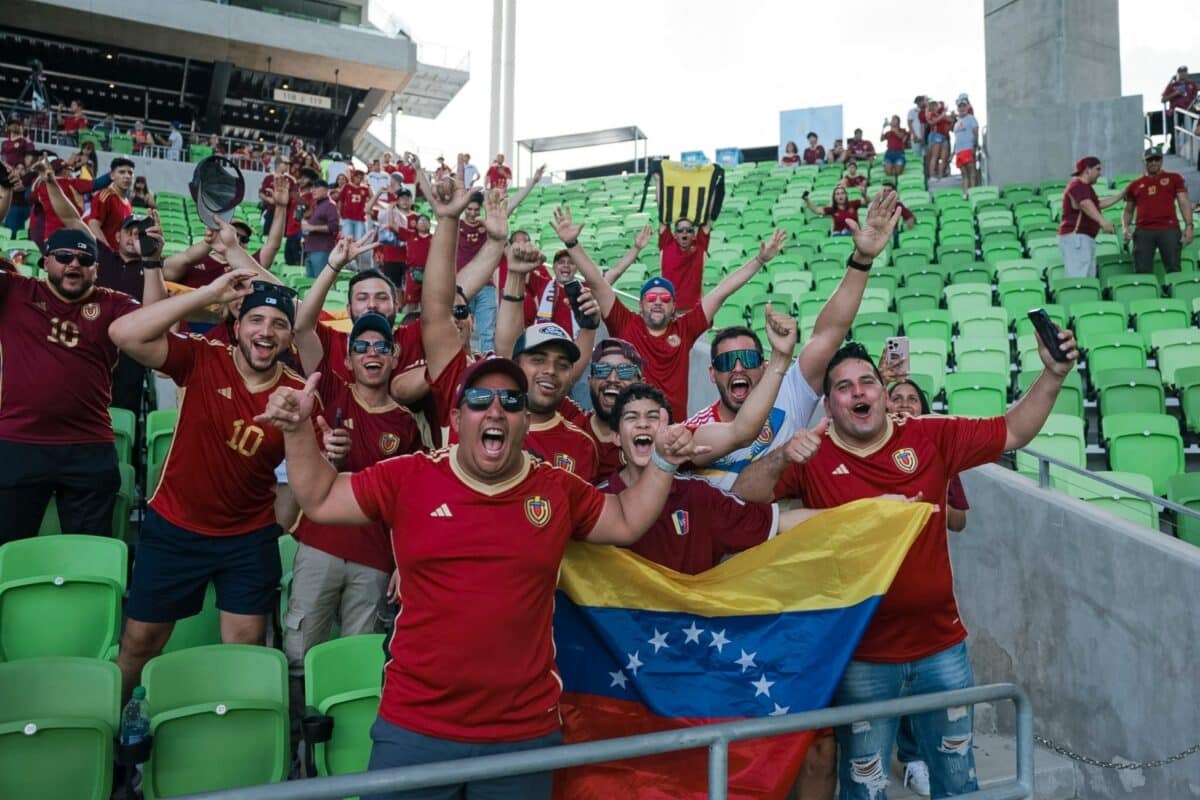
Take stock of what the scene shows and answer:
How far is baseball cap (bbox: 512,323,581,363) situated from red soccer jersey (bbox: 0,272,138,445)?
2253mm

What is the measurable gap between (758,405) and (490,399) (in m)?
1.09

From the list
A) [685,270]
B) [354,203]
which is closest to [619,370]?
[685,270]

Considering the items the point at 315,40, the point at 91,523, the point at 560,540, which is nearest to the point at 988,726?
the point at 560,540

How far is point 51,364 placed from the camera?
4809 millimetres

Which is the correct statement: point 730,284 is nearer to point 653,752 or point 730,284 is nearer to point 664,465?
point 664,465

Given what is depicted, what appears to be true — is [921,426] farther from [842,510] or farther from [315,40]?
[315,40]

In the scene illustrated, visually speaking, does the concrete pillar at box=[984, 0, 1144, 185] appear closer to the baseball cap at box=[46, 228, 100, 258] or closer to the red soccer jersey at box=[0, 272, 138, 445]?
the baseball cap at box=[46, 228, 100, 258]

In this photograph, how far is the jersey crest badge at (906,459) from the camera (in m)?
3.63

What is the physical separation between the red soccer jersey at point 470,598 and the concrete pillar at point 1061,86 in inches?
636

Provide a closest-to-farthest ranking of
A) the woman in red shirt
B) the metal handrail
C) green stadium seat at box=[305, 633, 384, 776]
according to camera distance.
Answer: the metal handrail → green stadium seat at box=[305, 633, 384, 776] → the woman in red shirt

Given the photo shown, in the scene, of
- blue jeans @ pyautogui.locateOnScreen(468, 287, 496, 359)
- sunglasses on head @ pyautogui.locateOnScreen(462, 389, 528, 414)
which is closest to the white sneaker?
sunglasses on head @ pyautogui.locateOnScreen(462, 389, 528, 414)

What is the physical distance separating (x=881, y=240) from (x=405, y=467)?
7.15 feet

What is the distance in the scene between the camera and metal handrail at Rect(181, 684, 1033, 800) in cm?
214

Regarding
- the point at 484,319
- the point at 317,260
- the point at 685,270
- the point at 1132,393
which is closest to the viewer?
the point at 1132,393
